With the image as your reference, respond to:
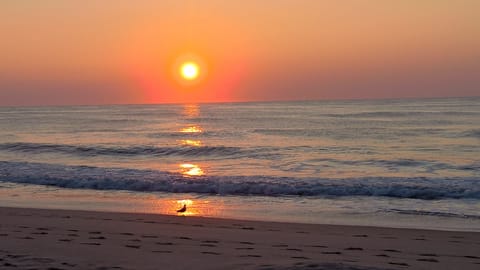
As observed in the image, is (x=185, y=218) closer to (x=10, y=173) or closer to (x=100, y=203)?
(x=100, y=203)

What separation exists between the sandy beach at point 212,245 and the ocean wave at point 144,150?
15.9 meters

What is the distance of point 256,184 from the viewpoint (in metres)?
16.1

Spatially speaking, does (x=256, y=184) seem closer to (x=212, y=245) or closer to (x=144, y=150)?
(x=212, y=245)

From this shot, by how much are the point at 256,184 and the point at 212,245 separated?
7.73 meters

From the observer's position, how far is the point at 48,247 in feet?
26.4

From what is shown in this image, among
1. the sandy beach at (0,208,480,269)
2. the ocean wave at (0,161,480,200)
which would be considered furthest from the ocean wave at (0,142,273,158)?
the sandy beach at (0,208,480,269)

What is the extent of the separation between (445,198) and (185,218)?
6.96m

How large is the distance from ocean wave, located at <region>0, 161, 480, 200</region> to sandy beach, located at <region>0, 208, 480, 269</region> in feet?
15.5

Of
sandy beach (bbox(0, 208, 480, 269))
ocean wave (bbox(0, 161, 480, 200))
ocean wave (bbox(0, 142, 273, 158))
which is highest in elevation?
ocean wave (bbox(0, 142, 273, 158))

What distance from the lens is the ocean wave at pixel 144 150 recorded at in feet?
90.9

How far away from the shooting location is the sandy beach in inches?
277

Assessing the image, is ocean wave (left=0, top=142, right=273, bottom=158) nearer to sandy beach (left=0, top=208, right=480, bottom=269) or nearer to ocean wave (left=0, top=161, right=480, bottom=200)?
ocean wave (left=0, top=161, right=480, bottom=200)

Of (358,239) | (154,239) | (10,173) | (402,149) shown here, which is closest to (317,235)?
(358,239)

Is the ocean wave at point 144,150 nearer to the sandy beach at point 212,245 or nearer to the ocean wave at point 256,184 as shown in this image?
the ocean wave at point 256,184
